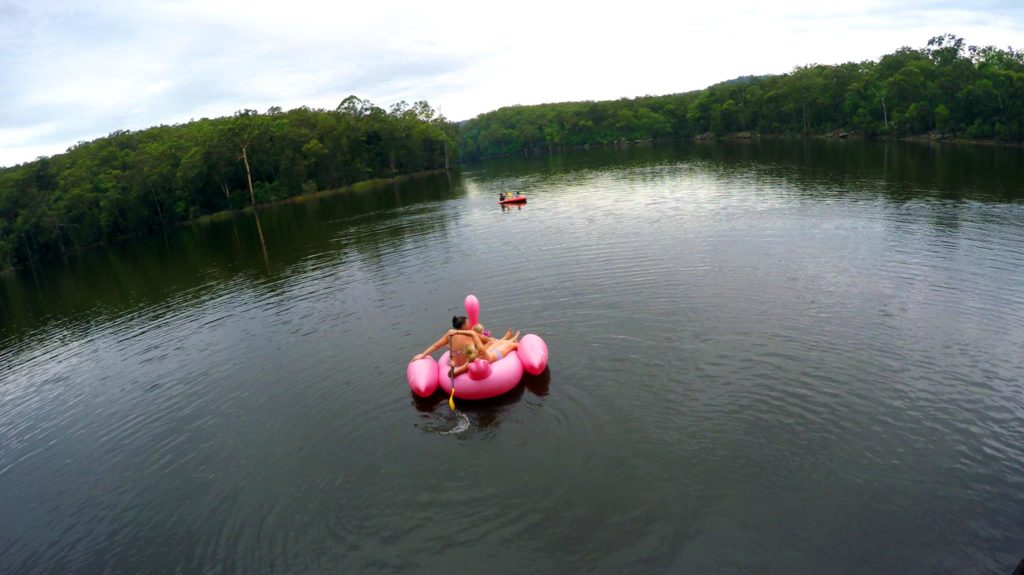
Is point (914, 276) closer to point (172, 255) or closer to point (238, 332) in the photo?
point (238, 332)

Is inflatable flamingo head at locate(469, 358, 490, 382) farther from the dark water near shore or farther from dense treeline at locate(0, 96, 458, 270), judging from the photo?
dense treeline at locate(0, 96, 458, 270)

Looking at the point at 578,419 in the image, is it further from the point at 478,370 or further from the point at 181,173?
the point at 181,173

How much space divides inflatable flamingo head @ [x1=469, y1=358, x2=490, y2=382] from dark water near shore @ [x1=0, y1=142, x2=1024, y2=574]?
2.68 ft

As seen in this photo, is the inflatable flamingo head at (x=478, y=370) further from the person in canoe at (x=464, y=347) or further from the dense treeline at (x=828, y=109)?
the dense treeline at (x=828, y=109)

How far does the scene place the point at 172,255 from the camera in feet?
141

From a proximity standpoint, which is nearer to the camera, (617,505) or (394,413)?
(617,505)

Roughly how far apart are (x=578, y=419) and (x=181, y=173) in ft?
241

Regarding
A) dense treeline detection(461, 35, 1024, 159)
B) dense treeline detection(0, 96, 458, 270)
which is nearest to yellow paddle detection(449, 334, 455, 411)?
dense treeline detection(0, 96, 458, 270)

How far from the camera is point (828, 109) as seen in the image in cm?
8981

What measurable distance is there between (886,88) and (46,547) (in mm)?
94044

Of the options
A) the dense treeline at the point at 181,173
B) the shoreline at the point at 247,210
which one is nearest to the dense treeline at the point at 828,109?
the dense treeline at the point at 181,173

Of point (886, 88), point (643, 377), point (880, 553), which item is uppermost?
point (886, 88)

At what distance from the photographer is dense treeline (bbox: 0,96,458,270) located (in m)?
59.9

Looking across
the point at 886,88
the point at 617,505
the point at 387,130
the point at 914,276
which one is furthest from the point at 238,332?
the point at 886,88
